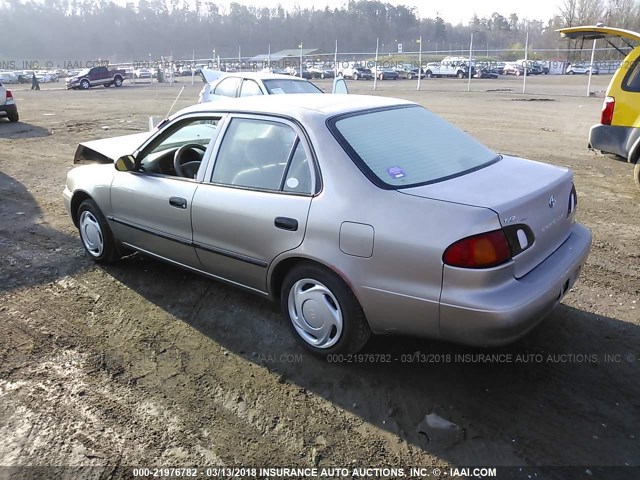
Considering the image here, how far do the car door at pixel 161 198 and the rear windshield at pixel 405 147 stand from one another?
1.14 m

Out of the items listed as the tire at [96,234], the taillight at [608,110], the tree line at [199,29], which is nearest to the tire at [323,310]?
the tire at [96,234]

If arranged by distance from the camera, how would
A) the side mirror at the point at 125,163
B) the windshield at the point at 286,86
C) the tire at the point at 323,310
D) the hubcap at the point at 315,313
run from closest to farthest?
the tire at the point at 323,310 < the hubcap at the point at 315,313 < the side mirror at the point at 125,163 < the windshield at the point at 286,86

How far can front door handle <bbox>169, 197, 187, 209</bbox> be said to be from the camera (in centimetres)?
396

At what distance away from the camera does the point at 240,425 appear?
9.62 feet

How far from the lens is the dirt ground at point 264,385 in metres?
2.72

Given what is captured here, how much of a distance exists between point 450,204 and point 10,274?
13.6 ft

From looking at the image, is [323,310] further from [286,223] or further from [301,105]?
[301,105]

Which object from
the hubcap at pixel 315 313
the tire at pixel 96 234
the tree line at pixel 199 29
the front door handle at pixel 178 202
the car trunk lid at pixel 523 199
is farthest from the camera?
the tree line at pixel 199 29

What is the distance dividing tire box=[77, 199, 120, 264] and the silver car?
0.53 m

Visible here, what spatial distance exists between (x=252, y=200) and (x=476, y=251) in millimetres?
1510

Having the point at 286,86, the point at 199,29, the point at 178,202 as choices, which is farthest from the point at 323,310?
the point at 199,29

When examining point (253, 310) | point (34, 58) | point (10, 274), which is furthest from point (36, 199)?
point (34, 58)

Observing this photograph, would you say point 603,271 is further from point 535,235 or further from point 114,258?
point 114,258

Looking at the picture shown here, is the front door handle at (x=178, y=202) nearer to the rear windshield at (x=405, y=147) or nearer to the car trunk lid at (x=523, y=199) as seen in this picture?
the rear windshield at (x=405, y=147)
